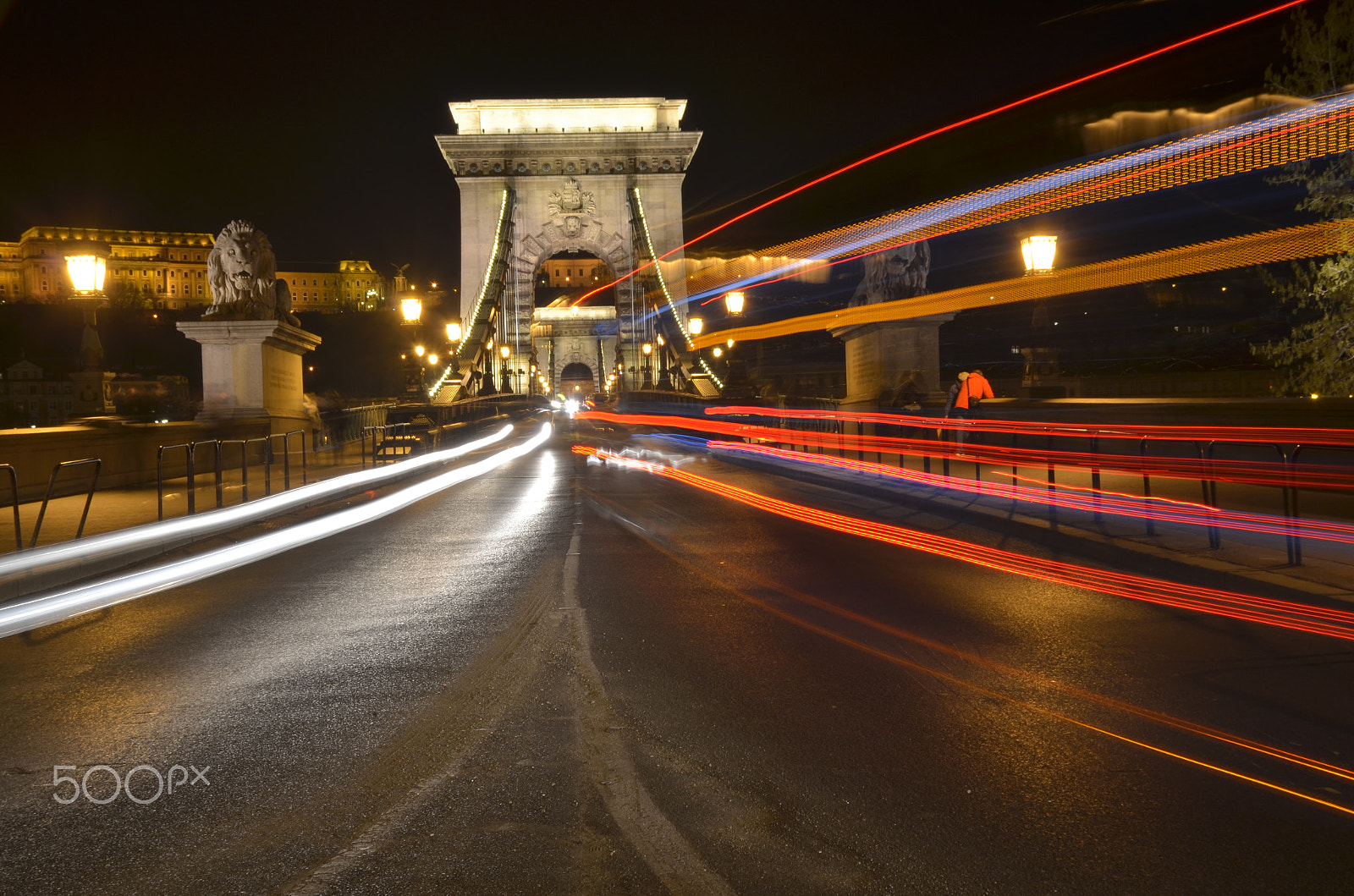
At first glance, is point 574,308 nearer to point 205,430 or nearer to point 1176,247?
point 1176,247

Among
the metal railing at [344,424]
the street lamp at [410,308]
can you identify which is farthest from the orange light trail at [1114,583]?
the metal railing at [344,424]

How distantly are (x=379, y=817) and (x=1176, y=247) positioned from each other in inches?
1319

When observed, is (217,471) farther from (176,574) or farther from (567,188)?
(567,188)

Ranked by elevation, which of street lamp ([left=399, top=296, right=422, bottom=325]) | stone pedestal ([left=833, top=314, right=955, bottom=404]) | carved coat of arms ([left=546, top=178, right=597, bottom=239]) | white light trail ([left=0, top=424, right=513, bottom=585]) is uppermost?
carved coat of arms ([left=546, top=178, right=597, bottom=239])

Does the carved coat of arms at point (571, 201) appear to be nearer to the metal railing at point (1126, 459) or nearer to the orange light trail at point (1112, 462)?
the orange light trail at point (1112, 462)

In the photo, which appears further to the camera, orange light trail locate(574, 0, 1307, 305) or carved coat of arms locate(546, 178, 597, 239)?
carved coat of arms locate(546, 178, 597, 239)

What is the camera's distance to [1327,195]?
1212 centimetres

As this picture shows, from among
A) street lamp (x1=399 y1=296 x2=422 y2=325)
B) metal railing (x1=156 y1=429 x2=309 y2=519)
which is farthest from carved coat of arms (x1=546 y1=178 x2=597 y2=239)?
metal railing (x1=156 y1=429 x2=309 y2=519)

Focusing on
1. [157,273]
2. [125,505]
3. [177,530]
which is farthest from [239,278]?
[157,273]

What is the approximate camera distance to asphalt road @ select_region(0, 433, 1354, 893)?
9.12ft

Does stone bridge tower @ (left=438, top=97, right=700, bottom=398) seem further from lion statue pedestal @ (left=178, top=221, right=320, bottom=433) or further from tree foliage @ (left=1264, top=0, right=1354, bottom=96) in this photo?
tree foliage @ (left=1264, top=0, right=1354, bottom=96)

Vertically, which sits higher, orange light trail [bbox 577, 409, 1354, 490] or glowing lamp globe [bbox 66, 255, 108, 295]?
glowing lamp globe [bbox 66, 255, 108, 295]

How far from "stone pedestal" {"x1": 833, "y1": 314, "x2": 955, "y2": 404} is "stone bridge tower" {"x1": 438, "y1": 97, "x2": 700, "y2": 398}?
48.2 m

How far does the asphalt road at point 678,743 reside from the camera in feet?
9.12
